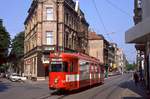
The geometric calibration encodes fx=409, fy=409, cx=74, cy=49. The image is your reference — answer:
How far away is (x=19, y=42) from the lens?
114312mm

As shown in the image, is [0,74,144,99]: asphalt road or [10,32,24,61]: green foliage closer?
[0,74,144,99]: asphalt road

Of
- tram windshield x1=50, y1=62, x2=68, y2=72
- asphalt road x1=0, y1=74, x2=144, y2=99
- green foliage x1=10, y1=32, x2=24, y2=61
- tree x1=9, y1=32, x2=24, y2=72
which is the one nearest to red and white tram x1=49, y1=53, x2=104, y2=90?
tram windshield x1=50, y1=62, x2=68, y2=72

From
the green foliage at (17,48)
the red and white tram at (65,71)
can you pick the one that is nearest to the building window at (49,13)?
the red and white tram at (65,71)

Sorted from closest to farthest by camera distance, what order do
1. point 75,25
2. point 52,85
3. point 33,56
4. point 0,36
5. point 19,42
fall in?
point 52,85
point 0,36
point 33,56
point 75,25
point 19,42

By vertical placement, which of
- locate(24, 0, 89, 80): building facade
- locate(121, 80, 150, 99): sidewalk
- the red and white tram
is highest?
locate(24, 0, 89, 80): building facade

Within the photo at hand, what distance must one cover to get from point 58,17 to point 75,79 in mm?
35218

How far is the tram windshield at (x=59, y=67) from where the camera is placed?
3175 centimetres

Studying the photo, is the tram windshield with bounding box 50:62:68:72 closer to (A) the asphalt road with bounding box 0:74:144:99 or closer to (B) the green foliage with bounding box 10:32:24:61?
(A) the asphalt road with bounding box 0:74:144:99

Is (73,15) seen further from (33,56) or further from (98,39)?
(98,39)

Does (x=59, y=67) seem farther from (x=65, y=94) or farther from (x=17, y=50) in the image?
(x=17, y=50)

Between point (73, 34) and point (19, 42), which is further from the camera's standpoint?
point (19, 42)

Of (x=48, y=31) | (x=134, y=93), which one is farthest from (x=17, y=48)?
(x=134, y=93)

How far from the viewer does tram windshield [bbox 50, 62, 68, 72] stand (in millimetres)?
31750

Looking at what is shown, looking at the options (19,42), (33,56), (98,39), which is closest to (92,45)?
(98,39)
